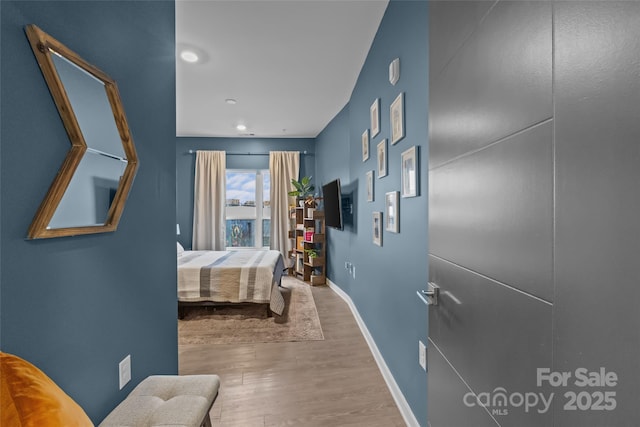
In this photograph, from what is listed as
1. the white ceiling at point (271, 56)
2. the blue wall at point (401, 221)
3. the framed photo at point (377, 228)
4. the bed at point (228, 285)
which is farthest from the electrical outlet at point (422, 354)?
the white ceiling at point (271, 56)

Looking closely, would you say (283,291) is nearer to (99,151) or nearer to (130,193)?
(130,193)

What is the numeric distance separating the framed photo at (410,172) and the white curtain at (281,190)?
4.49 m

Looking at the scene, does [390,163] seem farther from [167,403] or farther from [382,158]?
[167,403]

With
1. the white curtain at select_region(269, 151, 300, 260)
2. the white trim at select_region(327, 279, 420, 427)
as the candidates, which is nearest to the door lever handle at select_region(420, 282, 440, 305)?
the white trim at select_region(327, 279, 420, 427)

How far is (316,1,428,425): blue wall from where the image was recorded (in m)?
1.64

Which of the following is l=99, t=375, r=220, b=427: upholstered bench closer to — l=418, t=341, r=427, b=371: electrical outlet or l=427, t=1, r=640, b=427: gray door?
l=427, t=1, r=640, b=427: gray door

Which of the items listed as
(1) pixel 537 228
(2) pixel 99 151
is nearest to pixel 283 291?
(2) pixel 99 151

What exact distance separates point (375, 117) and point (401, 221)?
1.11 meters

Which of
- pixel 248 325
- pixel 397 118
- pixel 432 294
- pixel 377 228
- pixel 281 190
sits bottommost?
pixel 248 325

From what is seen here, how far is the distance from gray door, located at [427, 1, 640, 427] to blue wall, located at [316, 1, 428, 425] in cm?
67

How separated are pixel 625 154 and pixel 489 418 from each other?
26.6 inches

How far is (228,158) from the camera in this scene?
6297 mm

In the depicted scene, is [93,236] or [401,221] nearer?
[93,236]

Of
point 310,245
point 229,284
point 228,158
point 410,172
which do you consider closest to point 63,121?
point 410,172
